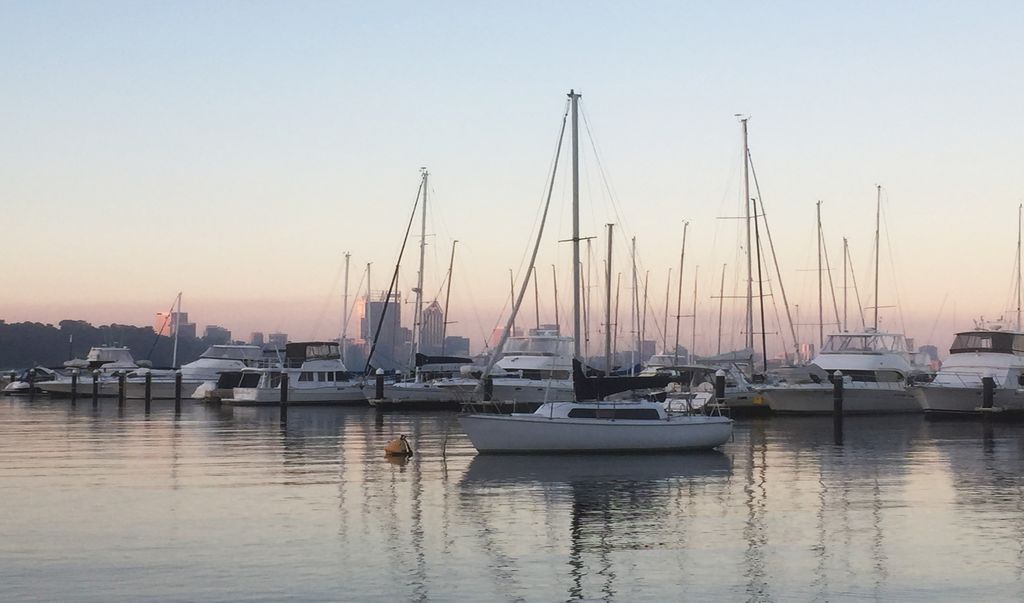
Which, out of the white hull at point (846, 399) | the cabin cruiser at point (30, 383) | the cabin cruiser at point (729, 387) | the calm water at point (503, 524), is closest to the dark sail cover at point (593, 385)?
the calm water at point (503, 524)

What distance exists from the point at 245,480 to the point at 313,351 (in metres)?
51.7

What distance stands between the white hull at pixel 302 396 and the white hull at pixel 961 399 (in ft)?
113

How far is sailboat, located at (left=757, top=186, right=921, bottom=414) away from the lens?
218 feet

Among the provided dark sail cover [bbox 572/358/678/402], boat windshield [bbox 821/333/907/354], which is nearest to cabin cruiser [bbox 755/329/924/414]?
boat windshield [bbox 821/333/907/354]

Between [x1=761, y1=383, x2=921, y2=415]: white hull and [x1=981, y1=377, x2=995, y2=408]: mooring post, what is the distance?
747cm

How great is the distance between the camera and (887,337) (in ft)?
244

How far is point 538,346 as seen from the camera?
76.4 m

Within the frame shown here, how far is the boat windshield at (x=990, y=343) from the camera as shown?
6425 cm

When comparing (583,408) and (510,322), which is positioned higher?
(510,322)

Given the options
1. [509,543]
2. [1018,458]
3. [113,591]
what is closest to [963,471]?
[1018,458]

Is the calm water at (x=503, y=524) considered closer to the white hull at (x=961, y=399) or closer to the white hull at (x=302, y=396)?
the white hull at (x=961, y=399)

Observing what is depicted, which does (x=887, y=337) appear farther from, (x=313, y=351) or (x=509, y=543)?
(x=509, y=543)

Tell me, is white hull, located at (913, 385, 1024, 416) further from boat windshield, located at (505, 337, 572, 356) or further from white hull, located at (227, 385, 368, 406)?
white hull, located at (227, 385, 368, 406)

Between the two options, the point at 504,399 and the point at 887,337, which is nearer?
the point at 504,399
